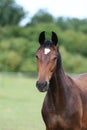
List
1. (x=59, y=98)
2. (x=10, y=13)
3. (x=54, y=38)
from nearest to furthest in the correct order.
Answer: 1. (x=54, y=38)
2. (x=59, y=98)
3. (x=10, y=13)

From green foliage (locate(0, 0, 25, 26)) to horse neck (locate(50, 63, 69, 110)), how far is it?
72.5m

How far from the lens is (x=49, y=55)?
23.3ft

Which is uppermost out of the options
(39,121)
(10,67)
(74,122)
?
(74,122)

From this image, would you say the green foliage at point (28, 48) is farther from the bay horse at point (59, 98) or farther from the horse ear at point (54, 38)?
the horse ear at point (54, 38)

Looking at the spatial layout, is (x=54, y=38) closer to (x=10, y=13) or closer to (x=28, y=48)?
(x=28, y=48)

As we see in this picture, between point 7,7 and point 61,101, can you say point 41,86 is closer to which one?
point 61,101

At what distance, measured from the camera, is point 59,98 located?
25.5 ft

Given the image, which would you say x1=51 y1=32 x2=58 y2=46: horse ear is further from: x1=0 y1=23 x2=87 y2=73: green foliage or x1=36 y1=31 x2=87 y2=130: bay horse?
x1=0 y1=23 x2=87 y2=73: green foliage

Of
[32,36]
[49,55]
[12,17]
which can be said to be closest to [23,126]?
[49,55]

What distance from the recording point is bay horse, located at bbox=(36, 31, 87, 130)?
7199mm

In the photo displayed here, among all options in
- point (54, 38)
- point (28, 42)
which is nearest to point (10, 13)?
point (28, 42)

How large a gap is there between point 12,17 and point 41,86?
76505 mm

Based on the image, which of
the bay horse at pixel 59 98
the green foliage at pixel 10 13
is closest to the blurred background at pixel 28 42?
the green foliage at pixel 10 13

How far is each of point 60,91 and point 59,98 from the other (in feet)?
0.35
